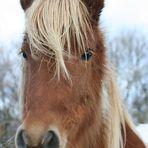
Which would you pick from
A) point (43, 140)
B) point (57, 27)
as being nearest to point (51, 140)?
point (43, 140)

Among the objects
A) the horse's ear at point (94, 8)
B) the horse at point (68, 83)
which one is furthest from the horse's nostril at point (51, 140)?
the horse's ear at point (94, 8)

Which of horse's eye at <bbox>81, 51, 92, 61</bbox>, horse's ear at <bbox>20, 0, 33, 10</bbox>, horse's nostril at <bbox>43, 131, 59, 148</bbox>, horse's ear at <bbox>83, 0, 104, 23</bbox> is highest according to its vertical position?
horse's ear at <bbox>20, 0, 33, 10</bbox>

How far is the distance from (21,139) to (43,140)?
9.9 inches

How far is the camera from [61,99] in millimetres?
4508

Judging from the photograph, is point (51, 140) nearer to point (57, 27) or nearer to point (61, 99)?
point (61, 99)

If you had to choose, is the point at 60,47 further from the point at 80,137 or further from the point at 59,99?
the point at 80,137

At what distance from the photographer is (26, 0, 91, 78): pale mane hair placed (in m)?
4.63

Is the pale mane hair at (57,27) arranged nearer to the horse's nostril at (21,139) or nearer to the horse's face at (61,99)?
the horse's face at (61,99)

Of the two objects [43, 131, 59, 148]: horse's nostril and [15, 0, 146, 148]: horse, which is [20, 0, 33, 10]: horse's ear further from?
[43, 131, 59, 148]: horse's nostril

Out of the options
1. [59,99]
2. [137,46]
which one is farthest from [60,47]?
[137,46]

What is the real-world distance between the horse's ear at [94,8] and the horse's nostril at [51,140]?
60.7 inches

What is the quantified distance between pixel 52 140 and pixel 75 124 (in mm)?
551

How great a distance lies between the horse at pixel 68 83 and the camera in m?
4.34

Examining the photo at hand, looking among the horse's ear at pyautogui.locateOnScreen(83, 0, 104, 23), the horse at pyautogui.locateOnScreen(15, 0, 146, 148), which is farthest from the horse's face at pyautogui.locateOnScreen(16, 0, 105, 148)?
the horse's ear at pyautogui.locateOnScreen(83, 0, 104, 23)
